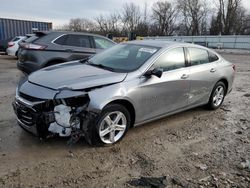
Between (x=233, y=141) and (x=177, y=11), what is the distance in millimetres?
72074

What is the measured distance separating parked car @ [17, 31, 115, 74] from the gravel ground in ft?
8.63

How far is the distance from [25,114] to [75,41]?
4.83m

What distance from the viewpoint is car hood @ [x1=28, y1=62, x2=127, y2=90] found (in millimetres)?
3648

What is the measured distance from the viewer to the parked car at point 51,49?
23.8 ft

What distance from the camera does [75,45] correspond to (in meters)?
8.02

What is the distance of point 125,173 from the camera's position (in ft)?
10.7

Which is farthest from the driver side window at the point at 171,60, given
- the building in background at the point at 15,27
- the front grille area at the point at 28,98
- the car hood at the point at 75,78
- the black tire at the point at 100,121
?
the building in background at the point at 15,27

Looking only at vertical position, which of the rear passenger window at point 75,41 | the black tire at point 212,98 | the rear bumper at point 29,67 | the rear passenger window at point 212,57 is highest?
the rear passenger window at point 75,41

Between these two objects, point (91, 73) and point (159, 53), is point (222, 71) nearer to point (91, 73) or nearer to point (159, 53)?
point (159, 53)

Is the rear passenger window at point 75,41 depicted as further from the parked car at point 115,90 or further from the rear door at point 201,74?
the rear door at point 201,74

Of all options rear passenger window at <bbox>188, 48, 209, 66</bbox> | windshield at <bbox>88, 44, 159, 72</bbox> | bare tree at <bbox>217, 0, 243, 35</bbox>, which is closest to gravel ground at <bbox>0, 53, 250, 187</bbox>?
windshield at <bbox>88, 44, 159, 72</bbox>

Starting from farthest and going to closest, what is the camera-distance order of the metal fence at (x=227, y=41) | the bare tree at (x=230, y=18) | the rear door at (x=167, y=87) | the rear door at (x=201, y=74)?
1. the bare tree at (x=230, y=18)
2. the metal fence at (x=227, y=41)
3. the rear door at (x=201, y=74)
4. the rear door at (x=167, y=87)

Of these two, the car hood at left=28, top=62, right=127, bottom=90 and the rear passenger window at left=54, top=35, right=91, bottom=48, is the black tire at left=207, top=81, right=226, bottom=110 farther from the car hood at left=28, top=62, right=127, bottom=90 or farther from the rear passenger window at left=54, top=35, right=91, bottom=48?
the rear passenger window at left=54, top=35, right=91, bottom=48

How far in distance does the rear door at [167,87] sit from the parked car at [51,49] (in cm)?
393
